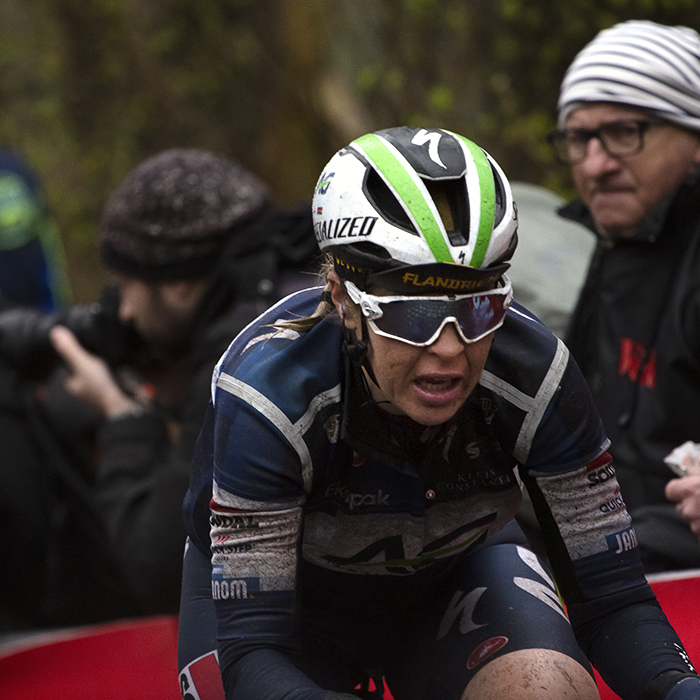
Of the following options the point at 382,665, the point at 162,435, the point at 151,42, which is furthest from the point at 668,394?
the point at 151,42

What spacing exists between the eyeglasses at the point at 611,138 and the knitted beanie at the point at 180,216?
1139 mm

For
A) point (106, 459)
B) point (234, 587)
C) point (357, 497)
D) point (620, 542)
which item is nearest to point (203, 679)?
point (234, 587)

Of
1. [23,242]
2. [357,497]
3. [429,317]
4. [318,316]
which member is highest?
[429,317]

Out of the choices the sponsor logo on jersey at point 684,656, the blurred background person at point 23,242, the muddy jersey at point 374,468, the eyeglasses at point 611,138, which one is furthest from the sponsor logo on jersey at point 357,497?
the blurred background person at point 23,242

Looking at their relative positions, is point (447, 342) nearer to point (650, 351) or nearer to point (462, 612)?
point (462, 612)

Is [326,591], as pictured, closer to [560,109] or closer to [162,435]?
[162,435]

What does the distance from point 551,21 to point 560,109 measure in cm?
228

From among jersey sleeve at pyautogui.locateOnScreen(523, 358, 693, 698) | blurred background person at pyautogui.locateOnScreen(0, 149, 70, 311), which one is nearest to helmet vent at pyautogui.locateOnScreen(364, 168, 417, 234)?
jersey sleeve at pyautogui.locateOnScreen(523, 358, 693, 698)

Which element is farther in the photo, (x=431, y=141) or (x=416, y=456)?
(x=416, y=456)

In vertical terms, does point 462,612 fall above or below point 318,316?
below

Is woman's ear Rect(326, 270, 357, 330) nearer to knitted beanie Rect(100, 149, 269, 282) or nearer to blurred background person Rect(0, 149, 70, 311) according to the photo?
knitted beanie Rect(100, 149, 269, 282)

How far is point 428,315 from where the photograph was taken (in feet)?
6.37

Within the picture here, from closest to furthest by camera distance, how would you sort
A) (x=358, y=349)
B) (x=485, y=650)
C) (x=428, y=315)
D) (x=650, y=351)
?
(x=428, y=315), (x=358, y=349), (x=485, y=650), (x=650, y=351)

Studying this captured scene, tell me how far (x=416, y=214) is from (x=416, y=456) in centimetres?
52
